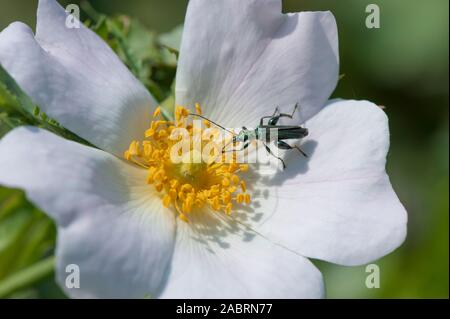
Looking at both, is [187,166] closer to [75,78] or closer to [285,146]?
[285,146]

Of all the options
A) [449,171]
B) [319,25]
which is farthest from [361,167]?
[449,171]

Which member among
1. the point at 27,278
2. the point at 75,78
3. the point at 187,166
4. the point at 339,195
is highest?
the point at 75,78

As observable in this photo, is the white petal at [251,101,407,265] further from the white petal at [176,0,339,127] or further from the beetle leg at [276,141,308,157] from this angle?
the white petal at [176,0,339,127]

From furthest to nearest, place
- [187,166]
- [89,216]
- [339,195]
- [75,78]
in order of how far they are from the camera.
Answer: [187,166], [339,195], [75,78], [89,216]

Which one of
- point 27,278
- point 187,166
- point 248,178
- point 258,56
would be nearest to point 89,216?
point 27,278

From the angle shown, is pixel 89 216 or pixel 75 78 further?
pixel 75 78

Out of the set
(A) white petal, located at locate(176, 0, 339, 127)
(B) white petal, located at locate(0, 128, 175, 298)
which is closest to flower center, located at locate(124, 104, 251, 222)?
(A) white petal, located at locate(176, 0, 339, 127)
